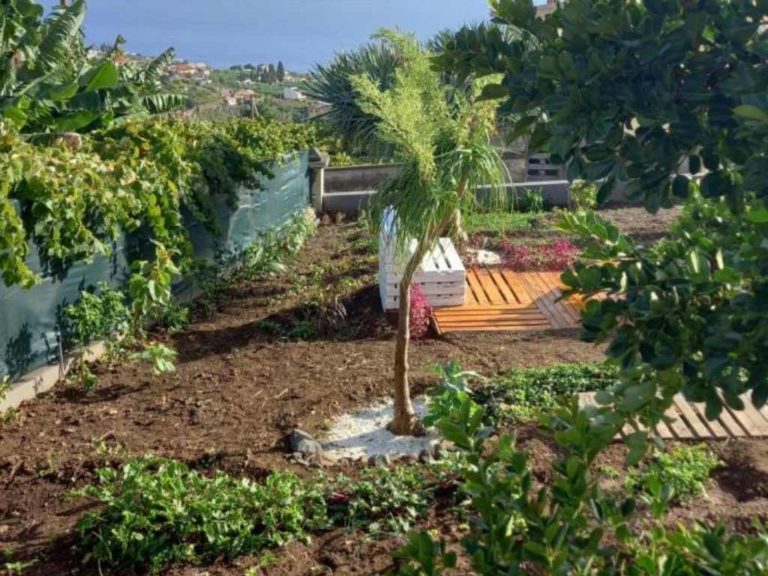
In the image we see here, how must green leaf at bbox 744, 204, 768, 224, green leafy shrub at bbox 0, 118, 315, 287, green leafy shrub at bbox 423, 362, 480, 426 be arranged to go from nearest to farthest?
green leaf at bbox 744, 204, 768, 224
green leafy shrub at bbox 423, 362, 480, 426
green leafy shrub at bbox 0, 118, 315, 287

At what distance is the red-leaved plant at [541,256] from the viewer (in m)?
9.17

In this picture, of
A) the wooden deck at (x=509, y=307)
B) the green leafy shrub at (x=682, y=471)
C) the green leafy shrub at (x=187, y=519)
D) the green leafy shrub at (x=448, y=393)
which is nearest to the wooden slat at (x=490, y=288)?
the wooden deck at (x=509, y=307)

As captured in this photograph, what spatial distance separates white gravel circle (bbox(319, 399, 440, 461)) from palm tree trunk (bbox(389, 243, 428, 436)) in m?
0.07

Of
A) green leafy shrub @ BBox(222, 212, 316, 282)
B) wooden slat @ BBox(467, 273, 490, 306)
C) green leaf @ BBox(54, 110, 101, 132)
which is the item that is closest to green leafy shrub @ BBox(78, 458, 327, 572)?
wooden slat @ BBox(467, 273, 490, 306)

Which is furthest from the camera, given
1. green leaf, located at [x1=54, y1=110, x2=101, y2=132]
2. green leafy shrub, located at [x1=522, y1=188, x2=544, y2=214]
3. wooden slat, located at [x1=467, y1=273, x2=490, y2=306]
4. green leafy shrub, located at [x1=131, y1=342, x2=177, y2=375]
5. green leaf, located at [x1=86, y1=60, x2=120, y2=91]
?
green leafy shrub, located at [x1=522, y1=188, x2=544, y2=214]

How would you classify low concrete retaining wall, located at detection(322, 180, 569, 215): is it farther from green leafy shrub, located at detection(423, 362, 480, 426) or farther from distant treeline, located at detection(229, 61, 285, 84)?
distant treeline, located at detection(229, 61, 285, 84)

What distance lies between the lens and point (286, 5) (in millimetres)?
27766

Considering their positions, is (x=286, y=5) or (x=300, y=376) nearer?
(x=300, y=376)

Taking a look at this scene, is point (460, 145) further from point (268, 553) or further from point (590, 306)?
point (590, 306)

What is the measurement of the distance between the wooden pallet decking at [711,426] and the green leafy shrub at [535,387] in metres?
0.28

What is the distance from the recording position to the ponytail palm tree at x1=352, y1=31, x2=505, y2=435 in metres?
4.27

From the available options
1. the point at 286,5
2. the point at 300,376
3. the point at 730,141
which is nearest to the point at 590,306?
the point at 730,141

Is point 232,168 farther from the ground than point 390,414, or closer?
farther from the ground

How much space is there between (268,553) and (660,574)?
2200 mm
